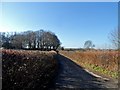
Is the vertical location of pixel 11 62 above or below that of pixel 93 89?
above

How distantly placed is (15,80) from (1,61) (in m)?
0.76

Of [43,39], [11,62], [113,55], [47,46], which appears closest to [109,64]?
[113,55]

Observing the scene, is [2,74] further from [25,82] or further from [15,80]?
[25,82]

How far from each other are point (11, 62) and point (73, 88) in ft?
14.7

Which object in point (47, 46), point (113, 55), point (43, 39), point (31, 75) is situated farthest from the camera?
point (43, 39)

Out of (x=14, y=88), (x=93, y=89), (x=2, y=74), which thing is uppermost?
(x=2, y=74)

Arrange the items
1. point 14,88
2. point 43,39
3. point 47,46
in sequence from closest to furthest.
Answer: point 14,88, point 47,46, point 43,39

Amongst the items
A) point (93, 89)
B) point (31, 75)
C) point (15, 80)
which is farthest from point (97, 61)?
point (15, 80)

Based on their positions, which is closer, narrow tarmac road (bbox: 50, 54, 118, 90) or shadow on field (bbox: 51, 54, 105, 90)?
narrow tarmac road (bbox: 50, 54, 118, 90)

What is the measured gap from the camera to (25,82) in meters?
7.11

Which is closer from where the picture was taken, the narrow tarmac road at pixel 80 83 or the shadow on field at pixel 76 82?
the narrow tarmac road at pixel 80 83

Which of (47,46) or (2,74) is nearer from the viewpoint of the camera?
(2,74)

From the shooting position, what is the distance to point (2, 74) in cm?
596

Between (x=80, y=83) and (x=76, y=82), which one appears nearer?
(x=80, y=83)
